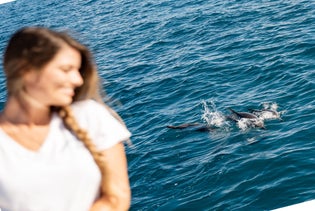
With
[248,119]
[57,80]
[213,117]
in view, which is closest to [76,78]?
[57,80]

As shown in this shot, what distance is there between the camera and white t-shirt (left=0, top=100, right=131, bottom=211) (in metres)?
2.36

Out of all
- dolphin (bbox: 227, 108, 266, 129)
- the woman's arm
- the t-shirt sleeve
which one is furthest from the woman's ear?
dolphin (bbox: 227, 108, 266, 129)

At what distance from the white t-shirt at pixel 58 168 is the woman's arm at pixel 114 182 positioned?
0.12 feet

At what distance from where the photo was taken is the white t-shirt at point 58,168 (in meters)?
2.36

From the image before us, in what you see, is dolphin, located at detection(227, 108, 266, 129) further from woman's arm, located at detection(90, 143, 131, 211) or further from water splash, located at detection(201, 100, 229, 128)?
woman's arm, located at detection(90, 143, 131, 211)

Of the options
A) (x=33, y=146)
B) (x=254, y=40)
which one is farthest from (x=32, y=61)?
(x=254, y=40)

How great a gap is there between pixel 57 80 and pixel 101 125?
30 centimetres

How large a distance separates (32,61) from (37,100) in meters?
0.21

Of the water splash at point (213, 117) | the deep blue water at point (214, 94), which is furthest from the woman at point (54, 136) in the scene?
the water splash at point (213, 117)

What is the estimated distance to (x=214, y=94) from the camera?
15.9 m

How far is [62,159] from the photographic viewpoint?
94.4 inches

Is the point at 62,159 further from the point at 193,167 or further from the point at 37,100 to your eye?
the point at 193,167

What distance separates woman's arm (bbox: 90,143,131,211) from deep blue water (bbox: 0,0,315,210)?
49cm

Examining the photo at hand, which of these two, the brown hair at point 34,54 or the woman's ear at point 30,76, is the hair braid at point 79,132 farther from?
the woman's ear at point 30,76
